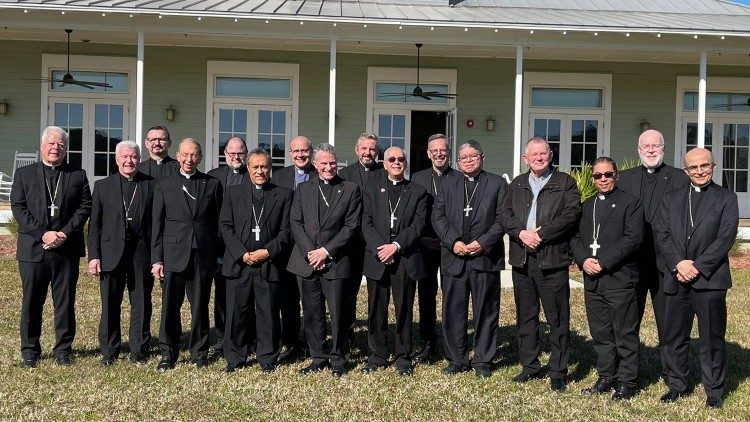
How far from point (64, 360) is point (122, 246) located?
39.2 inches

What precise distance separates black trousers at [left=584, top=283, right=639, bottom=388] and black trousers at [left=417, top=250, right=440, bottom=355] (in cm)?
130

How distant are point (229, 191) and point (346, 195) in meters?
0.91

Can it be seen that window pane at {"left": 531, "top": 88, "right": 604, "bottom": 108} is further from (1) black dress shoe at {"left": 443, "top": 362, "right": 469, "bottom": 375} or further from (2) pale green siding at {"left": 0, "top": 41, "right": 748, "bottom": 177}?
(1) black dress shoe at {"left": 443, "top": 362, "right": 469, "bottom": 375}

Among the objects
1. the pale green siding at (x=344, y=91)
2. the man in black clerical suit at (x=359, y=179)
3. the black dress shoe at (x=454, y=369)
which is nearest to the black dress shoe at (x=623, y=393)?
the black dress shoe at (x=454, y=369)

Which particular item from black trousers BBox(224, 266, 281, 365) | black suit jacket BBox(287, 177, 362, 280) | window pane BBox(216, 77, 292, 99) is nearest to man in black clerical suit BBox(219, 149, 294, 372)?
black trousers BBox(224, 266, 281, 365)

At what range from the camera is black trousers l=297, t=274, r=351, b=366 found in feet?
19.0

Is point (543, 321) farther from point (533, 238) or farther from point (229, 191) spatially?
point (229, 191)

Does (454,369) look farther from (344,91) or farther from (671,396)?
(344,91)

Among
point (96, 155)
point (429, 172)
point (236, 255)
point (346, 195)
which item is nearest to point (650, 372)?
point (429, 172)

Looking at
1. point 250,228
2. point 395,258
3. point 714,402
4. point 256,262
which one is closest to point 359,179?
point 395,258

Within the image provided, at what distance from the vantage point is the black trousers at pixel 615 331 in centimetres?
525

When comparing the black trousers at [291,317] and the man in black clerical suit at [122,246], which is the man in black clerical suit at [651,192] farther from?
the man in black clerical suit at [122,246]

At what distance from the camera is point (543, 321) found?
793 centimetres

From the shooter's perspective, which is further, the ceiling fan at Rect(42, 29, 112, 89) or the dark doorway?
the dark doorway
